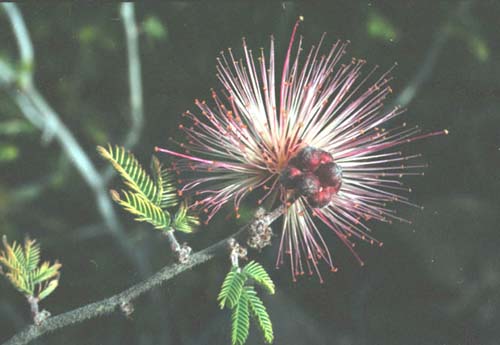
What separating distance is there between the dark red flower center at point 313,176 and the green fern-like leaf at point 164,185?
322mm

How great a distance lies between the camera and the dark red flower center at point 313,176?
162 centimetres

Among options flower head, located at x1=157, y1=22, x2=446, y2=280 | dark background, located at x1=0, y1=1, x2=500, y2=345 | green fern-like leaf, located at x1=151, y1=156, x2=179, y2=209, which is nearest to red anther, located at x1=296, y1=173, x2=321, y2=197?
flower head, located at x1=157, y1=22, x2=446, y2=280

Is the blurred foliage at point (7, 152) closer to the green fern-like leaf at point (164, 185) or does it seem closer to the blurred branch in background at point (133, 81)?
the blurred branch in background at point (133, 81)

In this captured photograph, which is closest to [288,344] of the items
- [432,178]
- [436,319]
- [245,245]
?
[436,319]

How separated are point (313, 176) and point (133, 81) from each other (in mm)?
2672

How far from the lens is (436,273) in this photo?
3965 mm

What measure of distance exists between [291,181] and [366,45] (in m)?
2.22

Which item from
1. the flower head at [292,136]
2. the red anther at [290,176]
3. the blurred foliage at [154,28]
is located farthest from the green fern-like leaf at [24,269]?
the blurred foliage at [154,28]

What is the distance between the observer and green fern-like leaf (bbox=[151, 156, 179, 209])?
1603 millimetres

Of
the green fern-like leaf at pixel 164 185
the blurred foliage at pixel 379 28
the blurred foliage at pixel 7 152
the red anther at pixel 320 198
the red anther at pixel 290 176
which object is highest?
the blurred foliage at pixel 7 152

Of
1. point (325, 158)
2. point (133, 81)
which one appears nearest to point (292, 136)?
point (325, 158)

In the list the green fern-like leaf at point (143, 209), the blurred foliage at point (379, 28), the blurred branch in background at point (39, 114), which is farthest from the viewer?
the blurred branch in background at point (39, 114)

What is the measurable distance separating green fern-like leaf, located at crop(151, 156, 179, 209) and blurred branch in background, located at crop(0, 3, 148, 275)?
88.3 inches

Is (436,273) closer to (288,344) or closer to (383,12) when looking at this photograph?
(288,344)
